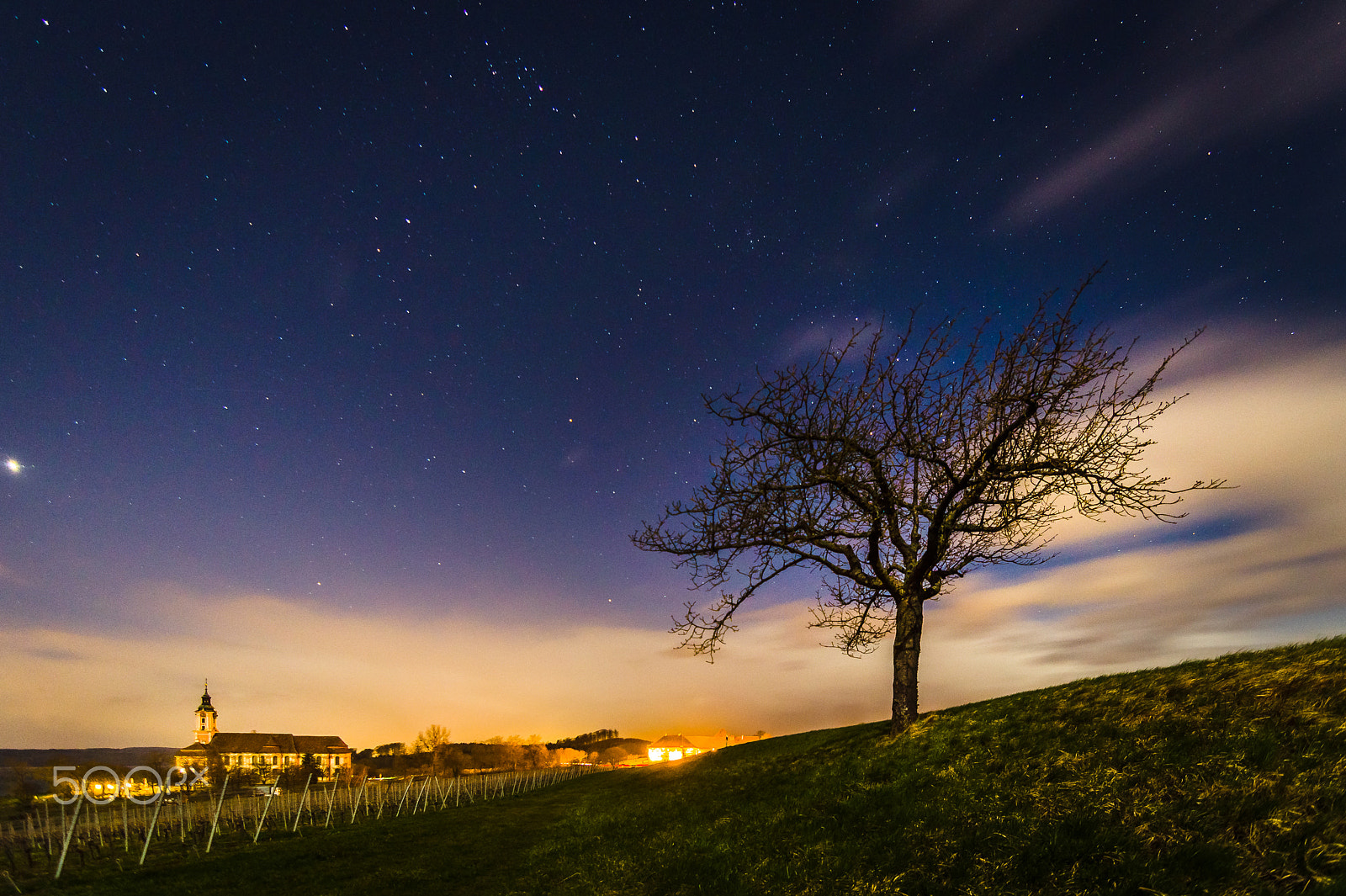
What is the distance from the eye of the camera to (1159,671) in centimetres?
1030

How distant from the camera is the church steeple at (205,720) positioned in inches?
6757

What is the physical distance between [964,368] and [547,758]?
16524 centimetres

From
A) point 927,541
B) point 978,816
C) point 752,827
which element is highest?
point 927,541

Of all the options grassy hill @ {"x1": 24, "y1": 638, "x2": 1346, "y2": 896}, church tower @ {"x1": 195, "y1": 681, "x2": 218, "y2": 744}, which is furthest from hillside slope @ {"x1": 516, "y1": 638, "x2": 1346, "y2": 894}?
church tower @ {"x1": 195, "y1": 681, "x2": 218, "y2": 744}

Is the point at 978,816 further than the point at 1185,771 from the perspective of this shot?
Yes

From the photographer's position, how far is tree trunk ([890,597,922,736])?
14031 mm

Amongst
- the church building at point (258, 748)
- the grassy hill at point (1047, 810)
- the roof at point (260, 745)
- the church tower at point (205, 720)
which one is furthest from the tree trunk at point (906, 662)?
the church tower at point (205, 720)

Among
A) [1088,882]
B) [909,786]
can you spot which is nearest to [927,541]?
[909,786]

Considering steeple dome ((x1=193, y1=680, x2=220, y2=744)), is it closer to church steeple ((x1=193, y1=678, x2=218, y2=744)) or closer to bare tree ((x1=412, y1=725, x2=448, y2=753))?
church steeple ((x1=193, y1=678, x2=218, y2=744))

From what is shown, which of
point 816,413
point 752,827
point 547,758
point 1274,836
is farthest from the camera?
point 547,758

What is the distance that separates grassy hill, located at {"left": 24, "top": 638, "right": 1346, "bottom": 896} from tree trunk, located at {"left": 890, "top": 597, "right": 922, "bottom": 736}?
33.1 inches

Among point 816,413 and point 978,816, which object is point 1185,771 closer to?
point 978,816

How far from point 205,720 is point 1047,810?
24043 cm

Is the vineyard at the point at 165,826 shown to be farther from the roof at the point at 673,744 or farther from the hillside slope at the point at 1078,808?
the roof at the point at 673,744
